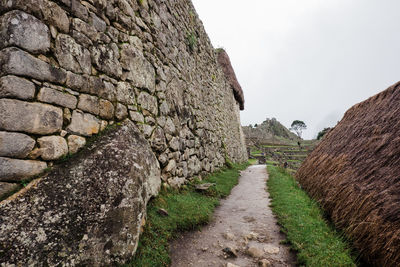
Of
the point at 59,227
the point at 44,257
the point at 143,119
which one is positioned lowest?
the point at 44,257

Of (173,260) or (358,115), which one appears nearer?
(173,260)

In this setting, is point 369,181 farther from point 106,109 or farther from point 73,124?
point 73,124

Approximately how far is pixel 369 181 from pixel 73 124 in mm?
4294

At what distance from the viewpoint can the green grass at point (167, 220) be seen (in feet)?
7.70

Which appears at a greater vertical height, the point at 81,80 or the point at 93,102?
the point at 81,80

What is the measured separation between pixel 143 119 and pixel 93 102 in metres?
1.07

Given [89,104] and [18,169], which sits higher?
[89,104]

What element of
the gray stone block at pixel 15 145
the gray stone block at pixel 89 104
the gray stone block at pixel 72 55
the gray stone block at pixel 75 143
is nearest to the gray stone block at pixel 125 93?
the gray stone block at pixel 89 104

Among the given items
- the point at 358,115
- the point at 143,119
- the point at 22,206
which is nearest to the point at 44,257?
the point at 22,206

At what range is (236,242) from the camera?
3062mm

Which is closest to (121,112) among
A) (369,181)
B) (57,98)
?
(57,98)

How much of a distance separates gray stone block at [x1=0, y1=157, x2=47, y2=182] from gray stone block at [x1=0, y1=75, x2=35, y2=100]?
61 centimetres

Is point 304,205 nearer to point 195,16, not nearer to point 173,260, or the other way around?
point 173,260

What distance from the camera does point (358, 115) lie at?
16.5 ft
